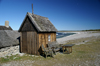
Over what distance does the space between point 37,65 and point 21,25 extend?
691 cm

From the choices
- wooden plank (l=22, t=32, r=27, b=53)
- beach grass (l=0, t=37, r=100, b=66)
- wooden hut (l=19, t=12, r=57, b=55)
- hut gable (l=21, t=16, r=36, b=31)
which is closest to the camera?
beach grass (l=0, t=37, r=100, b=66)

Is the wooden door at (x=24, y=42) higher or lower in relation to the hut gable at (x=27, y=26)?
lower

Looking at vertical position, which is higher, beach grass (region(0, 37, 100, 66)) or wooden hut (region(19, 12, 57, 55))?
wooden hut (region(19, 12, 57, 55))

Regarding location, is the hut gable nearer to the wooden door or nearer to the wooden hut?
the wooden hut

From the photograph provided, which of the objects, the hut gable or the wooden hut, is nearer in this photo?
the wooden hut

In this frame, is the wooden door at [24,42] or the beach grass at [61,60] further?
the wooden door at [24,42]

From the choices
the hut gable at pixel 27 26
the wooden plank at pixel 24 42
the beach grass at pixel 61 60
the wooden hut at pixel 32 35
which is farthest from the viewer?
the wooden plank at pixel 24 42

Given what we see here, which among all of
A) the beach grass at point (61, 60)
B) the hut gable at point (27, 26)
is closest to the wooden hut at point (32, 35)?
the hut gable at point (27, 26)

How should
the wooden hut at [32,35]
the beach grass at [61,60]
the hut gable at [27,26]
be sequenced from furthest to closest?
the hut gable at [27,26] < the wooden hut at [32,35] < the beach grass at [61,60]

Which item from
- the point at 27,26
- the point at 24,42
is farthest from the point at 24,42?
the point at 27,26

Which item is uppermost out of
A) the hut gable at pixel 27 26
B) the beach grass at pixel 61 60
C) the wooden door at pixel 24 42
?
the hut gable at pixel 27 26

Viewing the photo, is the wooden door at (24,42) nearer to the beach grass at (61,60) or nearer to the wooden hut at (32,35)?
the wooden hut at (32,35)

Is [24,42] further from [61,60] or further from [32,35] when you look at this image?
[61,60]

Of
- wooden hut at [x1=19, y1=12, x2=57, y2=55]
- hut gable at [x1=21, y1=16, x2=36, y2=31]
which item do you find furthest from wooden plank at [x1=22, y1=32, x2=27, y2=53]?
hut gable at [x1=21, y1=16, x2=36, y2=31]
